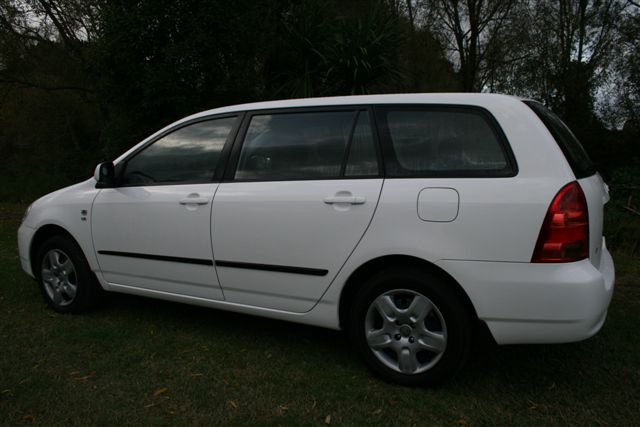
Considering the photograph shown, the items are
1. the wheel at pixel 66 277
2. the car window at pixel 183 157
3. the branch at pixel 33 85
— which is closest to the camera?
the car window at pixel 183 157

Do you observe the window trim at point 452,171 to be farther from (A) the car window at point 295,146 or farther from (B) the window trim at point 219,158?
(B) the window trim at point 219,158

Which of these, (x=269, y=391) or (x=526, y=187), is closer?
(x=526, y=187)

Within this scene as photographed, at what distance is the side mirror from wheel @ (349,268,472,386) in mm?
2025

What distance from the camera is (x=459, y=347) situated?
2.78 meters

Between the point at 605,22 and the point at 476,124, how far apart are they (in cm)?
1017

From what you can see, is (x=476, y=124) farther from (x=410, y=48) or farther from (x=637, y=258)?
(x=410, y=48)

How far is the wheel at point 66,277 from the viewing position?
414 centimetres

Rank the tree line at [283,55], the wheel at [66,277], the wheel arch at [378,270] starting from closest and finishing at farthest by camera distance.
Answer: the wheel arch at [378,270] → the wheel at [66,277] → the tree line at [283,55]

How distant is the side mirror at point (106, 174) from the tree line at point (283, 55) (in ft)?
16.6

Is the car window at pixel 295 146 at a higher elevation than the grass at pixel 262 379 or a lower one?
higher

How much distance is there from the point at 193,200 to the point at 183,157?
409 millimetres

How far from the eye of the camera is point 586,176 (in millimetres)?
2836

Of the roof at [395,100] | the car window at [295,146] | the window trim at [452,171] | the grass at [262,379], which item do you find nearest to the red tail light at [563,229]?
the window trim at [452,171]

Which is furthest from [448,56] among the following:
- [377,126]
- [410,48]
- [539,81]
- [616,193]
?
[377,126]
